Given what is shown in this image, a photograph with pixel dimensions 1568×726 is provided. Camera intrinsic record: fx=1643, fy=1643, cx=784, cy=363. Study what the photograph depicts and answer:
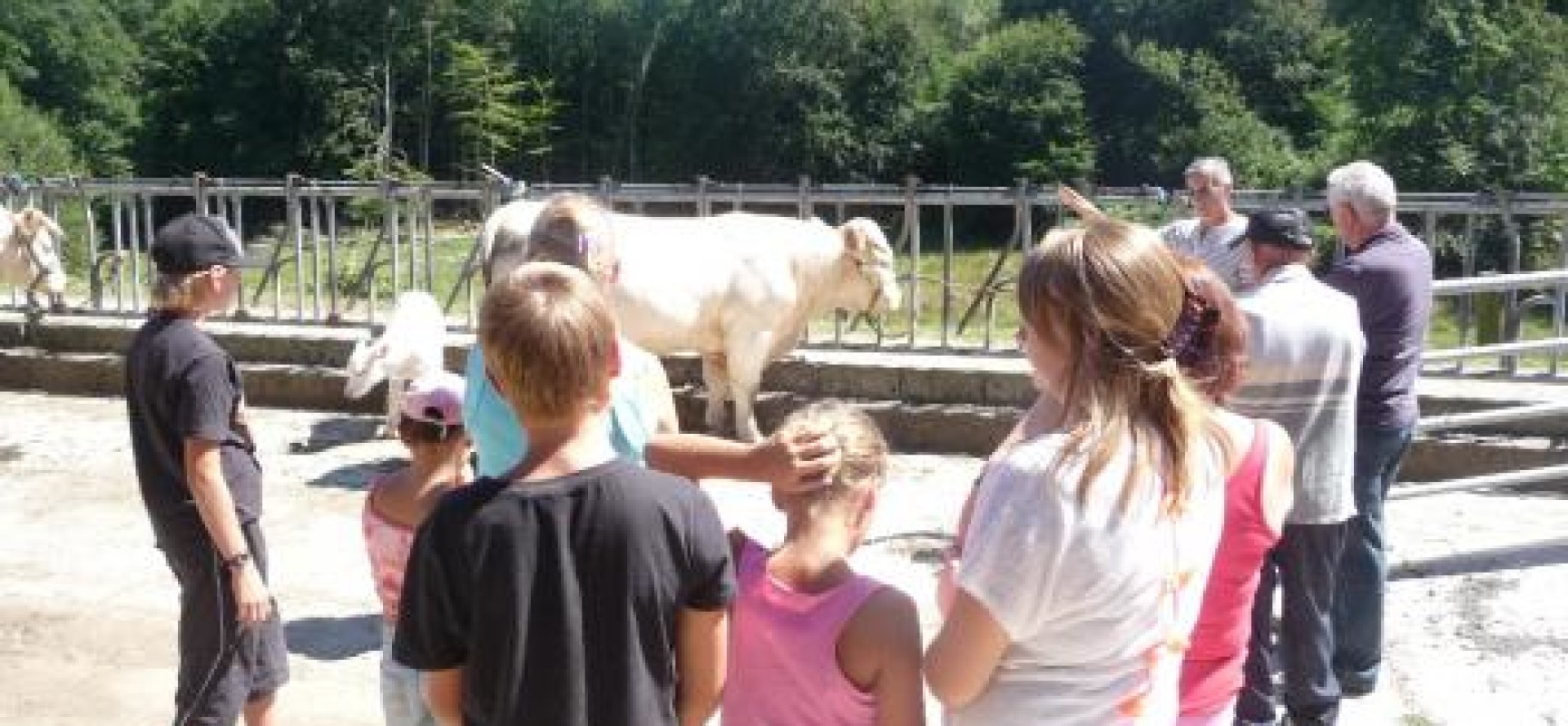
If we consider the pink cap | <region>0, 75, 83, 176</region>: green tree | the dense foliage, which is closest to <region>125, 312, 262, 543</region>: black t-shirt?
the pink cap

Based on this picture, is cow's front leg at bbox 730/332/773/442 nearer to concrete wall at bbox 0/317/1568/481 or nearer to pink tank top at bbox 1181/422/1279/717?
concrete wall at bbox 0/317/1568/481

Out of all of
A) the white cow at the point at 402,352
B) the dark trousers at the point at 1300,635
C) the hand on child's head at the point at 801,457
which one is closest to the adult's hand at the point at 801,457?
the hand on child's head at the point at 801,457

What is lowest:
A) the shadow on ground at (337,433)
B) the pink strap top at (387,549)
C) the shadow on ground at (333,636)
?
the shadow on ground at (333,636)

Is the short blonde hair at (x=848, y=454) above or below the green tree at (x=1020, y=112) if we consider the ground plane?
below

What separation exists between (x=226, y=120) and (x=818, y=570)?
50892 millimetres

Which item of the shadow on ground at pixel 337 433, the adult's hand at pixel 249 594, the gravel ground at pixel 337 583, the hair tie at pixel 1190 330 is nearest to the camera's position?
the hair tie at pixel 1190 330

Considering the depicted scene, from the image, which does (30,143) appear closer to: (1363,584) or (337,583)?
(337,583)

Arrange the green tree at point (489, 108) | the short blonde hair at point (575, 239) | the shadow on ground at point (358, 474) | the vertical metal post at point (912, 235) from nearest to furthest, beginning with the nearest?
the short blonde hair at point (575, 239) < the shadow on ground at point (358, 474) < the vertical metal post at point (912, 235) < the green tree at point (489, 108)

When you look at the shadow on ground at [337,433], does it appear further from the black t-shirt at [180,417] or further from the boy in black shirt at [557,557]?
the boy in black shirt at [557,557]

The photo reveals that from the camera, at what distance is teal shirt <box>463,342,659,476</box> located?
3.27m

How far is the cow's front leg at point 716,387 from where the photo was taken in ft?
31.3

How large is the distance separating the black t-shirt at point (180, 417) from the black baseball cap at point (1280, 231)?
280 centimetres

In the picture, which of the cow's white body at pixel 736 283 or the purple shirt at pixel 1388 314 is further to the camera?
the cow's white body at pixel 736 283

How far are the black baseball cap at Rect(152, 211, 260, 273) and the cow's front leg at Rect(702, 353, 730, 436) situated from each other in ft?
18.3
